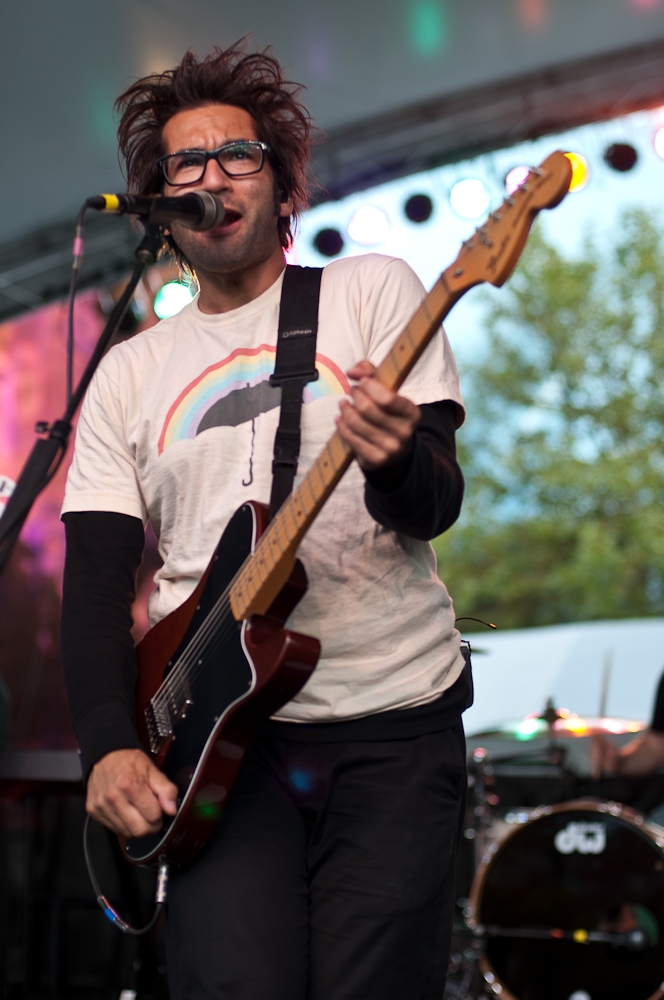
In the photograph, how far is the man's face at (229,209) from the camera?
6.42ft

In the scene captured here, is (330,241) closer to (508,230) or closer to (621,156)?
(621,156)

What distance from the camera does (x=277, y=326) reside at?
189 cm

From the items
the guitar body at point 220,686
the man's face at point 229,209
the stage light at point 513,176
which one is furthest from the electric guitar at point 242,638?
the stage light at point 513,176

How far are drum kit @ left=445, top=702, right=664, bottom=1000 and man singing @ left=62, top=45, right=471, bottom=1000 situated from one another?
2.45 meters

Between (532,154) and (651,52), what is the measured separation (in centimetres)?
96

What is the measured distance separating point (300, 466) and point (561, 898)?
9.35 ft

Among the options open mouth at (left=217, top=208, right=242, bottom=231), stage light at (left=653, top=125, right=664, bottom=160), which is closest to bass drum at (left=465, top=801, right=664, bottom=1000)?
open mouth at (left=217, top=208, right=242, bottom=231)

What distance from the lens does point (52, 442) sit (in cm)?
261

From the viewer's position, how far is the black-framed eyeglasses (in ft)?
6.66

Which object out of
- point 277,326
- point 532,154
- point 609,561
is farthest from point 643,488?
point 277,326

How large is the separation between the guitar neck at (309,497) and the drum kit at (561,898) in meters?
2.81

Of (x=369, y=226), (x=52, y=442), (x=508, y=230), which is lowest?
(x=52, y=442)

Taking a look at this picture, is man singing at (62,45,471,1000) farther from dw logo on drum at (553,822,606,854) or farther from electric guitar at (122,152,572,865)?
dw logo on drum at (553,822,606,854)

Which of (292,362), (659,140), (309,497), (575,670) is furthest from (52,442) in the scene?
(575,670)
